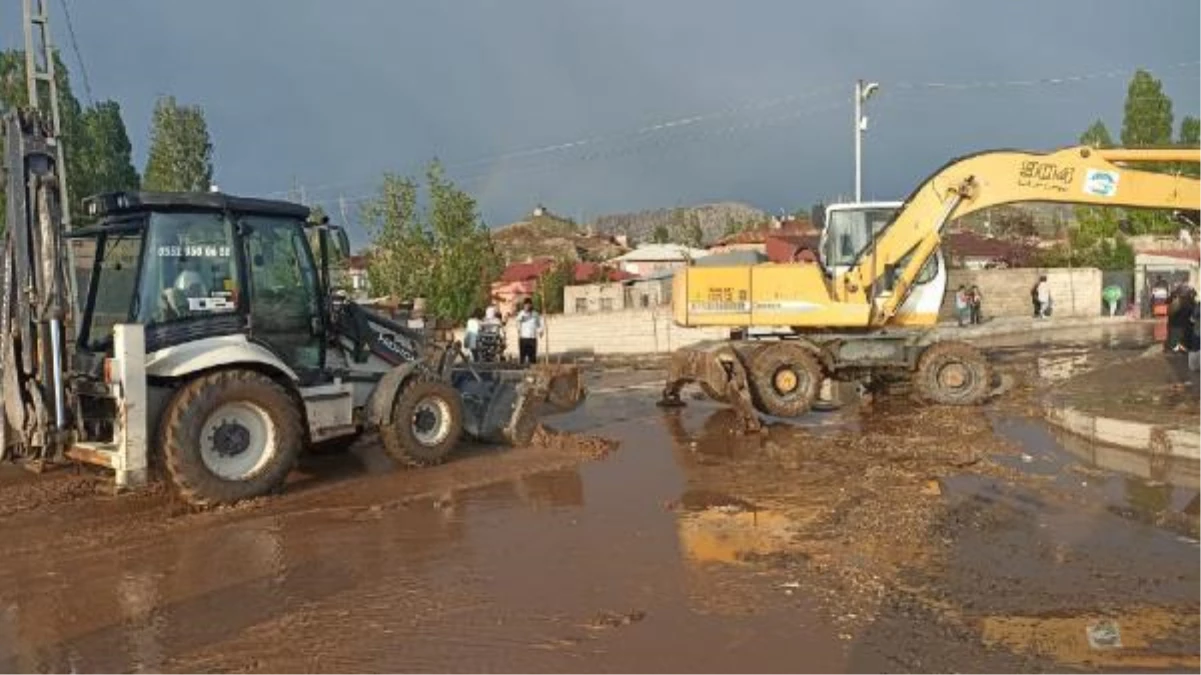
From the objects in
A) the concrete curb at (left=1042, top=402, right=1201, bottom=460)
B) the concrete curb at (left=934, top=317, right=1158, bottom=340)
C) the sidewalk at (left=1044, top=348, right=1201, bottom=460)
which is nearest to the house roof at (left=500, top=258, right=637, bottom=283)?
the concrete curb at (left=934, top=317, right=1158, bottom=340)

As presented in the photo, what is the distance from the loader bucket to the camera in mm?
11234

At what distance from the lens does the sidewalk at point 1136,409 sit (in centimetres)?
986

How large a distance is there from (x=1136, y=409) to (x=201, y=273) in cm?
1012

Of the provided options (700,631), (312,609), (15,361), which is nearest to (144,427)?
(15,361)

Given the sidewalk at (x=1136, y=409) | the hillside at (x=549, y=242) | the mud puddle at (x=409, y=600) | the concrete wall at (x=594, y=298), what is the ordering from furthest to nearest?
the hillside at (x=549, y=242)
the concrete wall at (x=594, y=298)
the sidewalk at (x=1136, y=409)
the mud puddle at (x=409, y=600)

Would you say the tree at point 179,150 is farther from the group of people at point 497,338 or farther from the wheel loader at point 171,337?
the wheel loader at point 171,337

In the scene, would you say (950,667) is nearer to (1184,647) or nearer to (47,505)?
(1184,647)

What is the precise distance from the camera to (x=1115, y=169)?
13438 mm

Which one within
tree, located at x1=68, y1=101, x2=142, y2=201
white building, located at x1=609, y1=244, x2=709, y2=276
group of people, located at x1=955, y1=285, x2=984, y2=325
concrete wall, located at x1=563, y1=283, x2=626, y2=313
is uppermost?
tree, located at x1=68, y1=101, x2=142, y2=201

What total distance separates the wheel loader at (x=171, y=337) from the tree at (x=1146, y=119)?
5683 centimetres

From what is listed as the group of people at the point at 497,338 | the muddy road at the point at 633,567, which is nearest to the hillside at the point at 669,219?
the group of people at the point at 497,338

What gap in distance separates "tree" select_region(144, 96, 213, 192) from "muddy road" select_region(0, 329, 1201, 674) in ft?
119

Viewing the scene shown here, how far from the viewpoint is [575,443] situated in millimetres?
11336

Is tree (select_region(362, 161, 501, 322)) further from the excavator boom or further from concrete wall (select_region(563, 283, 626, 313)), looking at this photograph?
the excavator boom
